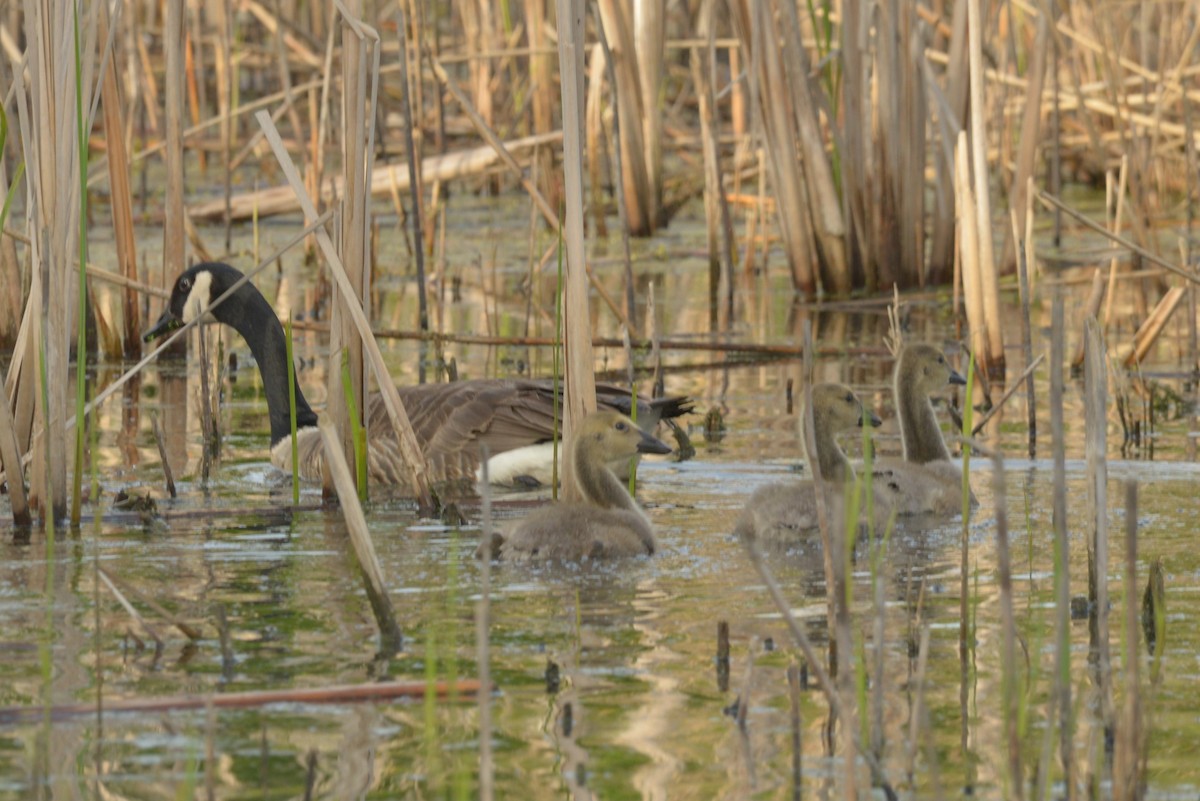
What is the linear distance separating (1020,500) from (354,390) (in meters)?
2.21

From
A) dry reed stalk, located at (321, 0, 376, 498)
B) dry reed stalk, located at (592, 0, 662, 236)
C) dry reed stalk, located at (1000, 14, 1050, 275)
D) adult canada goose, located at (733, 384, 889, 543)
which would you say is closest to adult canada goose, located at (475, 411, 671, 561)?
adult canada goose, located at (733, 384, 889, 543)

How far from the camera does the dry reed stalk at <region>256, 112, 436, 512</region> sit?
590cm

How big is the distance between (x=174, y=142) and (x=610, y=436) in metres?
3.35

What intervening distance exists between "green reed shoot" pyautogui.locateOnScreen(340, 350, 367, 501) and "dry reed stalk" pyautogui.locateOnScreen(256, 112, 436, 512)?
10 cm

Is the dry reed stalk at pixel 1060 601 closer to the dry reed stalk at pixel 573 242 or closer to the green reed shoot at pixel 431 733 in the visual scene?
the green reed shoot at pixel 431 733

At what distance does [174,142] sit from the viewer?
8.63 metres

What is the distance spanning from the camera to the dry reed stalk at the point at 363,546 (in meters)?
4.48

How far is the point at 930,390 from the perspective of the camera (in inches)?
283

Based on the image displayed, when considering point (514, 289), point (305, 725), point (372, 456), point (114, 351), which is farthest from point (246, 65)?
point (305, 725)

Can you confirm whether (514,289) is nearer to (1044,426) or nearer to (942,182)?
(942,182)

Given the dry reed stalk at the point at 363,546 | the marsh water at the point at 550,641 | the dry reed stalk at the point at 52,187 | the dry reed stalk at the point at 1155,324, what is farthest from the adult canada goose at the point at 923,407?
the dry reed stalk at the point at 52,187

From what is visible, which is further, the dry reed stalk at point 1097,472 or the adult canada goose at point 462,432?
the adult canada goose at point 462,432

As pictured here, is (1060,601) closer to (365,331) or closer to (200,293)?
(365,331)

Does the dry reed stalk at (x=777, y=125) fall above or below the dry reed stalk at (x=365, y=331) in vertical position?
above
